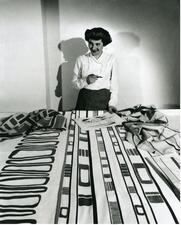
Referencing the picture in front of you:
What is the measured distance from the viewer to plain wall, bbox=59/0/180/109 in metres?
3.10

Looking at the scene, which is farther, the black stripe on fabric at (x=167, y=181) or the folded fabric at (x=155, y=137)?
the folded fabric at (x=155, y=137)

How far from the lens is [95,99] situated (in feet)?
8.31

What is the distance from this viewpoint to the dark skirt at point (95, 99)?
2.52 metres

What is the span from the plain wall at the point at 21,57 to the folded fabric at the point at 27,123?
5.53 feet

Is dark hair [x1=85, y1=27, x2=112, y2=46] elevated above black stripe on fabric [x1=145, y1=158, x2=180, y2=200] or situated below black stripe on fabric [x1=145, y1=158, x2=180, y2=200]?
above

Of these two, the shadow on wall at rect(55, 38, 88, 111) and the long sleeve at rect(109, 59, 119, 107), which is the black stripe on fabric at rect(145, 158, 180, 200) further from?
the shadow on wall at rect(55, 38, 88, 111)

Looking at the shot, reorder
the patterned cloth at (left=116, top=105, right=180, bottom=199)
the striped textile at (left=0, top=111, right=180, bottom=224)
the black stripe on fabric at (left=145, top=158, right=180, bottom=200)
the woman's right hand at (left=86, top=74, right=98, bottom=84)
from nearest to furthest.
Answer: the striped textile at (left=0, top=111, right=180, bottom=224), the black stripe on fabric at (left=145, top=158, right=180, bottom=200), the patterned cloth at (left=116, top=105, right=180, bottom=199), the woman's right hand at (left=86, top=74, right=98, bottom=84)

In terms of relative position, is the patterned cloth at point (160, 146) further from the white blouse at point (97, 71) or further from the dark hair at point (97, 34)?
the dark hair at point (97, 34)

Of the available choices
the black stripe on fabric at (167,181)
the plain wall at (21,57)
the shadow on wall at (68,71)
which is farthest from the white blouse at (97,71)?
the black stripe on fabric at (167,181)

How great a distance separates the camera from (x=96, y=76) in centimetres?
249

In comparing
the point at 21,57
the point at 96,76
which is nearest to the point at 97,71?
the point at 96,76

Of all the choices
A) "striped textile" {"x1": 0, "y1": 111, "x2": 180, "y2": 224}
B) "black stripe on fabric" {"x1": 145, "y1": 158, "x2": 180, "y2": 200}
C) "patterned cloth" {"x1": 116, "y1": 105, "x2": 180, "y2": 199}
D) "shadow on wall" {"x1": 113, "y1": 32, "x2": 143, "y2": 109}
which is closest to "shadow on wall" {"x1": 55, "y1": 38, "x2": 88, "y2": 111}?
"shadow on wall" {"x1": 113, "y1": 32, "x2": 143, "y2": 109}

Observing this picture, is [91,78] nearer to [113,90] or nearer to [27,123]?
[113,90]

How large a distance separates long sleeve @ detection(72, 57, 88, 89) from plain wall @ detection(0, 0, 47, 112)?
76 centimetres
